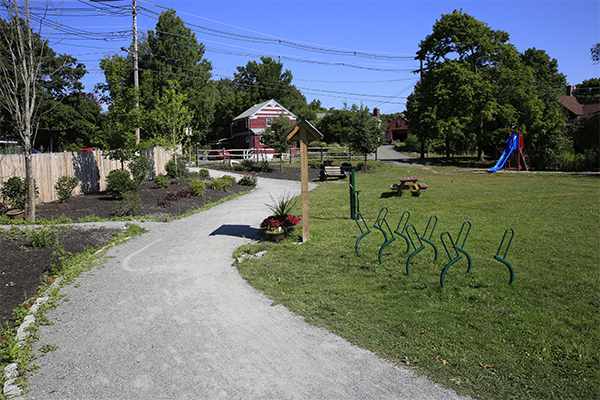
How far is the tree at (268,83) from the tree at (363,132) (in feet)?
116

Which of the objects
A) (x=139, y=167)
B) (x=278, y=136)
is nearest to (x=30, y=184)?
(x=139, y=167)

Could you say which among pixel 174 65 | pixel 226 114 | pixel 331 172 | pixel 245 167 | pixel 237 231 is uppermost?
pixel 174 65

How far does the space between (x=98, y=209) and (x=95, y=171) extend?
14.7 feet

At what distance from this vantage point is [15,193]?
41.7 feet

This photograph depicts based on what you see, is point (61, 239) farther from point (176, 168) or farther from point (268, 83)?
point (268, 83)

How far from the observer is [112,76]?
16.1 metres

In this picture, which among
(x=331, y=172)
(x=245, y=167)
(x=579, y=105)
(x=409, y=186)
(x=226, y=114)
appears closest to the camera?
(x=409, y=186)

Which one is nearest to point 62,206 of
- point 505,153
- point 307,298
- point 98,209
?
point 98,209

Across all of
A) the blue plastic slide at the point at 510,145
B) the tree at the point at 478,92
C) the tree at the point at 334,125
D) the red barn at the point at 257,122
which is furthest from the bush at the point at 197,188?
the tree at the point at 334,125

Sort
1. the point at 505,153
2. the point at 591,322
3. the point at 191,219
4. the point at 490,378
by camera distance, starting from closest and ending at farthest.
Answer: the point at 490,378, the point at 591,322, the point at 191,219, the point at 505,153

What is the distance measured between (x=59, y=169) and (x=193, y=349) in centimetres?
1389

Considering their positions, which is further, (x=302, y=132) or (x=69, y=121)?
(x=69, y=121)

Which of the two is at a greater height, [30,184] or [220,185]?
[30,184]

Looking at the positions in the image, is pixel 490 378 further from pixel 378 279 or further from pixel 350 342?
pixel 378 279
